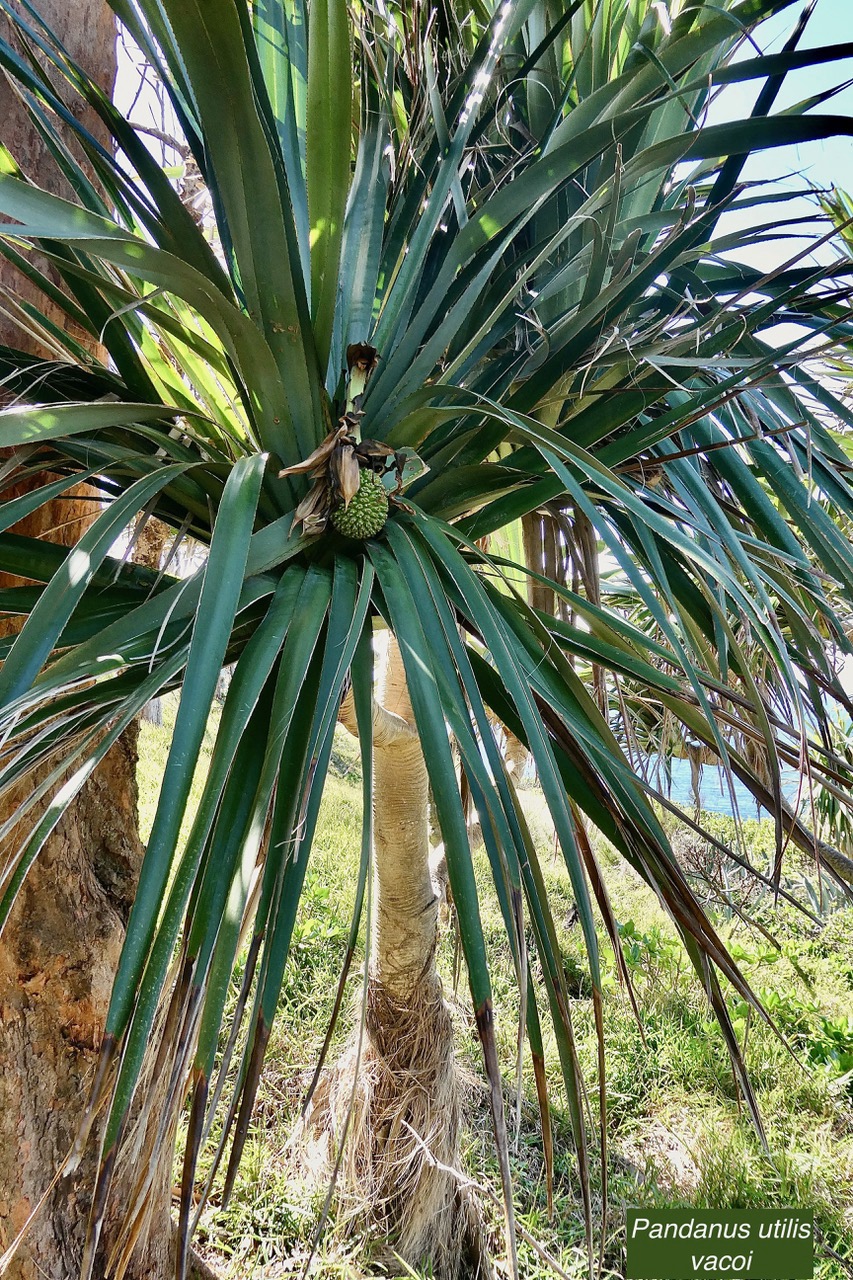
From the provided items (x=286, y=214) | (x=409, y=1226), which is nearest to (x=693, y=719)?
(x=286, y=214)

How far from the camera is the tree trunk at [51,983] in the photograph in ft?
2.80

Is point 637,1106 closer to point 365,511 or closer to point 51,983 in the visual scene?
point 51,983

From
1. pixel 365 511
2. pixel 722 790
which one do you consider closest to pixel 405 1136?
pixel 722 790

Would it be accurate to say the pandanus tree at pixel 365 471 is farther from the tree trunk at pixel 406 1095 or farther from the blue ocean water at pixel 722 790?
the tree trunk at pixel 406 1095

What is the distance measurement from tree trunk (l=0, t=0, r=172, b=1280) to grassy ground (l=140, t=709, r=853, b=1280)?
0.49 m

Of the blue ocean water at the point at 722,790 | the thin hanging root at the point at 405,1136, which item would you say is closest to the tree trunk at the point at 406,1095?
the thin hanging root at the point at 405,1136

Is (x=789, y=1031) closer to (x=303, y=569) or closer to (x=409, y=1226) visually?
(x=409, y=1226)

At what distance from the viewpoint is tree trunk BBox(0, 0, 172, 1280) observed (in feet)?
2.80

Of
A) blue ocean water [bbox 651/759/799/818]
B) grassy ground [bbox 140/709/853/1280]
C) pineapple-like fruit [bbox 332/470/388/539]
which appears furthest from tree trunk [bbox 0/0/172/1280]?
blue ocean water [bbox 651/759/799/818]

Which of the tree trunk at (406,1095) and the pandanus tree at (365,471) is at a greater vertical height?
the pandanus tree at (365,471)

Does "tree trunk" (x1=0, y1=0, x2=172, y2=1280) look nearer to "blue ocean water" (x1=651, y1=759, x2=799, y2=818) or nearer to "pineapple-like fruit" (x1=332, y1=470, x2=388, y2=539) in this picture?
"pineapple-like fruit" (x1=332, y1=470, x2=388, y2=539)

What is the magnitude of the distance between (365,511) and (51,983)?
2.26 feet

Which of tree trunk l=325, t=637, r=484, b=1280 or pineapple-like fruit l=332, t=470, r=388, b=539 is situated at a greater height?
pineapple-like fruit l=332, t=470, r=388, b=539

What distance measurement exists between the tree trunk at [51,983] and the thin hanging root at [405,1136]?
25.2 inches
